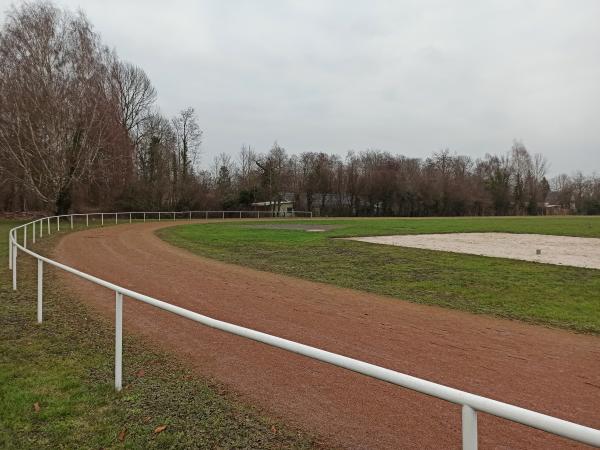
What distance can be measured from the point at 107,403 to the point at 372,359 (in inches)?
116

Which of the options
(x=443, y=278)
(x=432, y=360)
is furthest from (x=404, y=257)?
(x=432, y=360)

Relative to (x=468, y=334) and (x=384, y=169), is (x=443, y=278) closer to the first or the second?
(x=468, y=334)

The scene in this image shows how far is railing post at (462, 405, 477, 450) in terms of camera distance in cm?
201

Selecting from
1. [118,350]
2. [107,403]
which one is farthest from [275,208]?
[107,403]

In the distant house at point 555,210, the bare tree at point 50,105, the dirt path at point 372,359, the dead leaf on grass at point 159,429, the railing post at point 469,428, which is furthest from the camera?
the distant house at point 555,210

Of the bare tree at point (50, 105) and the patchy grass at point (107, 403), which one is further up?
the bare tree at point (50, 105)

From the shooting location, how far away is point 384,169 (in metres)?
83.3

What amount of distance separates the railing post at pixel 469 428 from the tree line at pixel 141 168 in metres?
36.8

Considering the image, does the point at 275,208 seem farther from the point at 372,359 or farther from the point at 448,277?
the point at 372,359

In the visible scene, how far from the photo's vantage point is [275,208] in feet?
227

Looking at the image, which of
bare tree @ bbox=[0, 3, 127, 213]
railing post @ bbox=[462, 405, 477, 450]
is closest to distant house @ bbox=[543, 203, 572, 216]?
bare tree @ bbox=[0, 3, 127, 213]

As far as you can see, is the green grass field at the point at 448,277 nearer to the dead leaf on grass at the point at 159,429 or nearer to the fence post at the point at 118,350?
the fence post at the point at 118,350

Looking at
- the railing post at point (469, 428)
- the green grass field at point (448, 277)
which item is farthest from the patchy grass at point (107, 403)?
the green grass field at point (448, 277)

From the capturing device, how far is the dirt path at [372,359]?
4.02 metres
